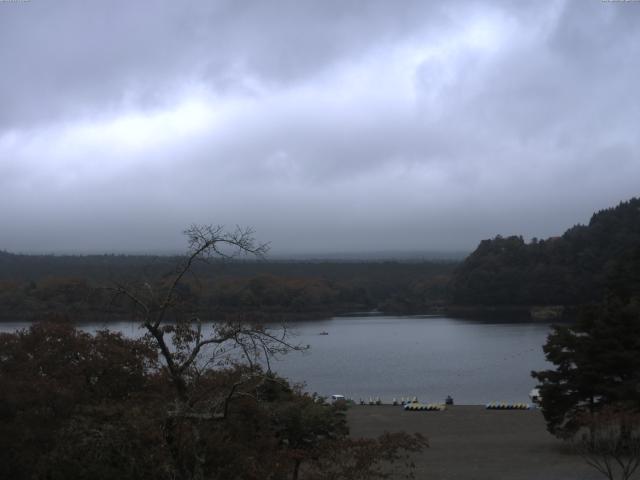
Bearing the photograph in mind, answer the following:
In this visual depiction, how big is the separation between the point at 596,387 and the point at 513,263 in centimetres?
8782

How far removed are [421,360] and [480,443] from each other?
33.3 meters

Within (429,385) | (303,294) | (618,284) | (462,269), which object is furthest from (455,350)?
(462,269)

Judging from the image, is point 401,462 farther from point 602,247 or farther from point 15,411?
point 602,247

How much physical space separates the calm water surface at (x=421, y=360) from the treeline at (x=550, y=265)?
12.0 meters

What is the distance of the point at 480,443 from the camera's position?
80.9 feet

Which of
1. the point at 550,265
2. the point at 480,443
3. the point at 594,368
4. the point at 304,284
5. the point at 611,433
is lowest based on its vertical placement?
the point at 480,443

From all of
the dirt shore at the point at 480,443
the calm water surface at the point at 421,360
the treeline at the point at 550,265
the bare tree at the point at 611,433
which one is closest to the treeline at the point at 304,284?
the calm water surface at the point at 421,360

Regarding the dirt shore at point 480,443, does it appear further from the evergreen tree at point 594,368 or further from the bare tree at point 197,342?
the bare tree at point 197,342

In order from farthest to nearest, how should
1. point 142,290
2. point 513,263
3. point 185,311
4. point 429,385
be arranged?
1. point 513,263
2. point 429,385
3. point 185,311
4. point 142,290

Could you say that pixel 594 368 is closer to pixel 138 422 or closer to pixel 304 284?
pixel 138 422

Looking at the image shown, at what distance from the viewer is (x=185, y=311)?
9.49 metres

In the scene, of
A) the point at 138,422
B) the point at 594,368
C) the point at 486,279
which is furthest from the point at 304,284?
the point at 138,422

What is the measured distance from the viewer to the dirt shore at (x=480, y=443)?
63.8 ft

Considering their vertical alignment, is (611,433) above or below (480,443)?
above
